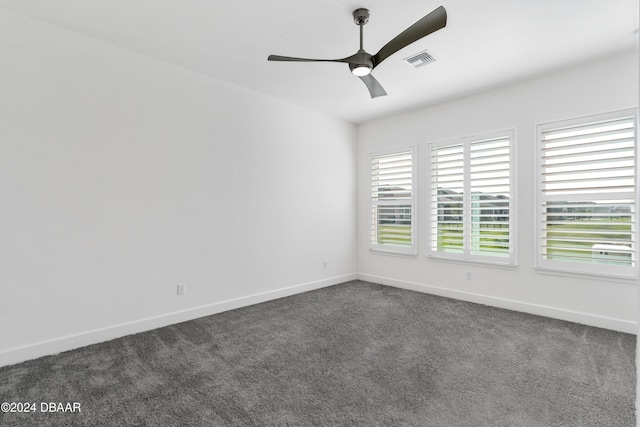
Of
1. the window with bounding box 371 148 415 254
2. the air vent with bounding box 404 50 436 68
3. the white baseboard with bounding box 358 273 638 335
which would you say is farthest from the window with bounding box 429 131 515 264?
the air vent with bounding box 404 50 436 68

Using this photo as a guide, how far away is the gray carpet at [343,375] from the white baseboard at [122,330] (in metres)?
0.09

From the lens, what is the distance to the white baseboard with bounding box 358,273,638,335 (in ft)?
10.5

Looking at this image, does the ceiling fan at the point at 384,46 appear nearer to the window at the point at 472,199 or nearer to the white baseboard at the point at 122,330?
the window at the point at 472,199

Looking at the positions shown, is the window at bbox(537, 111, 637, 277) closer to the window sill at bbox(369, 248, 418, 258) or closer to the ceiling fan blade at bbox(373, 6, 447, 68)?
the window sill at bbox(369, 248, 418, 258)

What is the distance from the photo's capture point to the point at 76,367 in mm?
2447

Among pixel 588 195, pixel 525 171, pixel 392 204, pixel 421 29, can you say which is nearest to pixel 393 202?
pixel 392 204

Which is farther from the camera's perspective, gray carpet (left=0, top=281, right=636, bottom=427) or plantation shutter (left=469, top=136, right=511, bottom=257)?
plantation shutter (left=469, top=136, right=511, bottom=257)

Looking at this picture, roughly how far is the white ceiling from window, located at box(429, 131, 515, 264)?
2.80 ft

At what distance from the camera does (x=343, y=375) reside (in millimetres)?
2346

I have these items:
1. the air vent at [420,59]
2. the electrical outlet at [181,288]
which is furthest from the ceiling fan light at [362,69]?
the electrical outlet at [181,288]

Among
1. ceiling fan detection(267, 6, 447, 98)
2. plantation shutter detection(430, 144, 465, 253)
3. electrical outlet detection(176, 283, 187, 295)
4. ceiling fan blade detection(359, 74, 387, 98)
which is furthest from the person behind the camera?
plantation shutter detection(430, 144, 465, 253)

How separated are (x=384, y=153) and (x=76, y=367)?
458cm

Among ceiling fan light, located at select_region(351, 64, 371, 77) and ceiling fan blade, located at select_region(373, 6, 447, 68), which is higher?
ceiling fan blade, located at select_region(373, 6, 447, 68)

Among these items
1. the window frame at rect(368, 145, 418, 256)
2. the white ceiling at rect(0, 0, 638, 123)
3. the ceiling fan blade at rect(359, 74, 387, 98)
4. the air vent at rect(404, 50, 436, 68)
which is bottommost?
the window frame at rect(368, 145, 418, 256)
